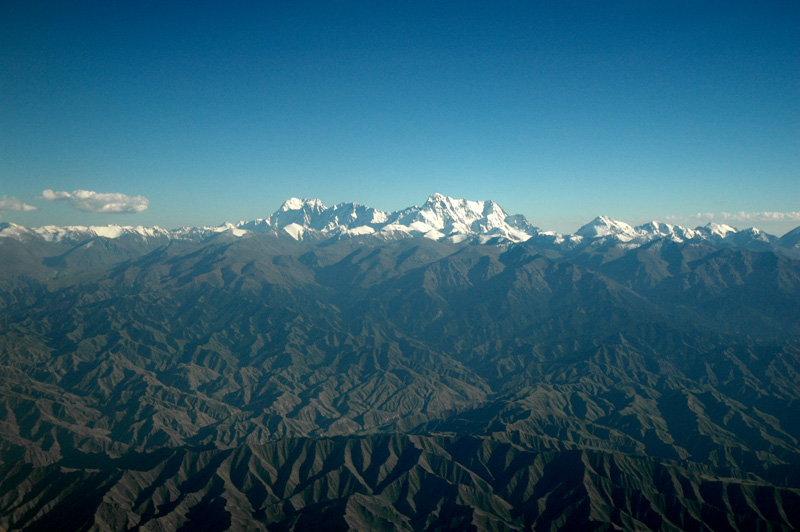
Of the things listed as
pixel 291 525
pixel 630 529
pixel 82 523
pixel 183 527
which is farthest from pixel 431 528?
pixel 82 523

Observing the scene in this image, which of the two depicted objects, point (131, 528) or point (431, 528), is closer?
point (131, 528)

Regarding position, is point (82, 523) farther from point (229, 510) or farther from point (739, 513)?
point (739, 513)

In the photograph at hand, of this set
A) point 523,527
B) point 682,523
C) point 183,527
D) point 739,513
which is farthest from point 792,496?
point 183,527

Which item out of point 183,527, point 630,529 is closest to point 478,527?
point 630,529

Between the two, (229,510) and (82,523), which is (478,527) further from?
(82,523)

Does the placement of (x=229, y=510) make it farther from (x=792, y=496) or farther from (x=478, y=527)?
(x=792, y=496)

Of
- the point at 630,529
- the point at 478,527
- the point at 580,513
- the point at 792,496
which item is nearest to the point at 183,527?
the point at 478,527

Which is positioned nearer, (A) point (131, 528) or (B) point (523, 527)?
(A) point (131, 528)
